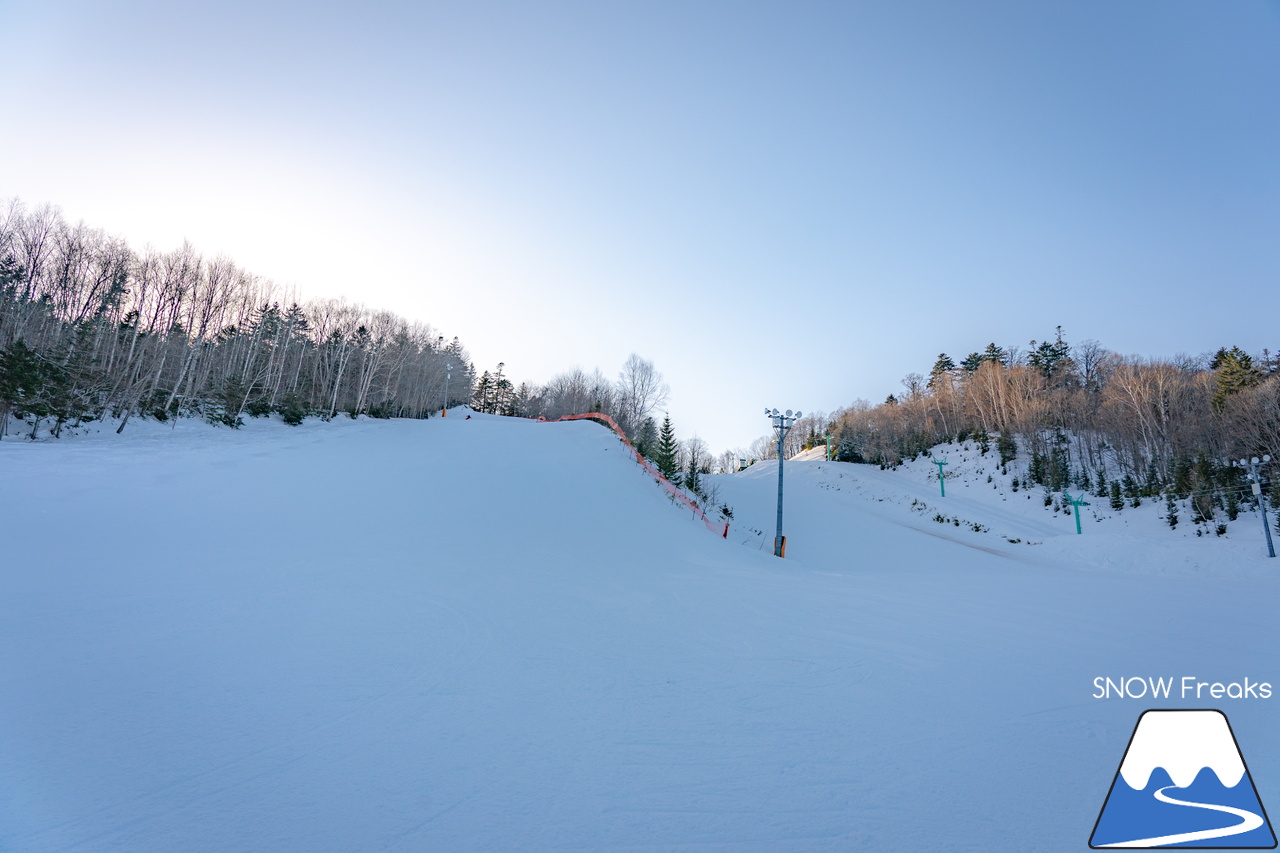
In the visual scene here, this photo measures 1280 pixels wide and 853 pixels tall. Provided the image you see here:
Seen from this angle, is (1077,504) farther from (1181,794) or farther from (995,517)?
(1181,794)

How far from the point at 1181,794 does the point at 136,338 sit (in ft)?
125

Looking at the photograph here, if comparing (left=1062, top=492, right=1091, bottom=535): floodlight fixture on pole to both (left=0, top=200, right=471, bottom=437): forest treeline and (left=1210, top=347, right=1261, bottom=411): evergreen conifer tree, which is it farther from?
(left=0, top=200, right=471, bottom=437): forest treeline

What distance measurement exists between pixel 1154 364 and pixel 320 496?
2245 inches

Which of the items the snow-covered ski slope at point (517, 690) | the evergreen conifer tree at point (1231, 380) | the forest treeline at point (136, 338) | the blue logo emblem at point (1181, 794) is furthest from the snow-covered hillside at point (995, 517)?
the forest treeline at point (136, 338)

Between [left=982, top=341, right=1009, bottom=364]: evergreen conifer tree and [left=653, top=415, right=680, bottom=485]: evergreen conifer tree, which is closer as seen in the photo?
[left=653, top=415, right=680, bottom=485]: evergreen conifer tree

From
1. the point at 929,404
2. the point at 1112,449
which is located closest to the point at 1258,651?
the point at 1112,449

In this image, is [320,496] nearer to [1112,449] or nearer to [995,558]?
[995,558]

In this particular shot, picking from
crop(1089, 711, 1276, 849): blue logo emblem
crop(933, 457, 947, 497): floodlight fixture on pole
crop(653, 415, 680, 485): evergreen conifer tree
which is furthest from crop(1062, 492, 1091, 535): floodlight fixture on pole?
crop(1089, 711, 1276, 849): blue logo emblem

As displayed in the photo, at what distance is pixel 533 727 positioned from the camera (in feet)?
11.8

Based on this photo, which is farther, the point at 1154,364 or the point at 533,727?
the point at 1154,364

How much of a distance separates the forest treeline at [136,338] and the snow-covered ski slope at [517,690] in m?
9.92

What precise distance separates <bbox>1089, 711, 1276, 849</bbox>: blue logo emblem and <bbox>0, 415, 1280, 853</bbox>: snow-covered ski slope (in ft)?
0.56

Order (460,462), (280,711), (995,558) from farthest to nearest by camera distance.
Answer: (995,558), (460,462), (280,711)

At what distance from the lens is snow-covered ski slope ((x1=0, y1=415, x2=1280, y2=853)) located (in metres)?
2.61
